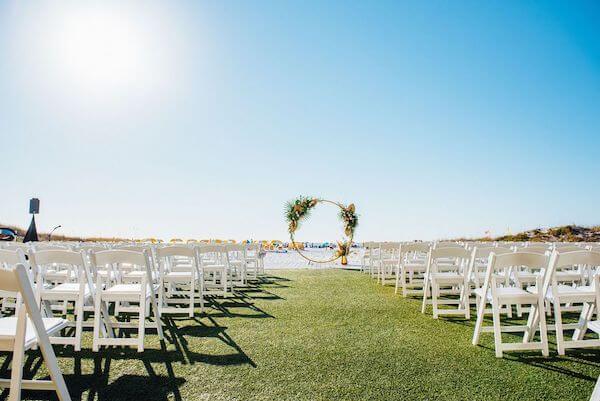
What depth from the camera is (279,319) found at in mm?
5281

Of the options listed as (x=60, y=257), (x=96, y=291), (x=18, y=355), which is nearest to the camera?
(x=18, y=355)

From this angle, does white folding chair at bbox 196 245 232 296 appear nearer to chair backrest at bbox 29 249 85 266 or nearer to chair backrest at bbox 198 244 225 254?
chair backrest at bbox 198 244 225 254

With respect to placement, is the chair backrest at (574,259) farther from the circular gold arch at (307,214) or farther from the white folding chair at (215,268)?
the circular gold arch at (307,214)

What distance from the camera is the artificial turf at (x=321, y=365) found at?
9.39ft

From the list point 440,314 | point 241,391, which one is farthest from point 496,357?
point 241,391

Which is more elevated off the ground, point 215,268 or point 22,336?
point 22,336

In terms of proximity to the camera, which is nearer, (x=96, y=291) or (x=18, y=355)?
(x=18, y=355)

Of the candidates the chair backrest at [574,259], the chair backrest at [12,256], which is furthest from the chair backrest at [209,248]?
the chair backrest at [574,259]

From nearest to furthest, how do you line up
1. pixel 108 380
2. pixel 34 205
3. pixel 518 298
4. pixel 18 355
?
pixel 18 355 < pixel 108 380 < pixel 518 298 < pixel 34 205

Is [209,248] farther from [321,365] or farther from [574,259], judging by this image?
[574,259]

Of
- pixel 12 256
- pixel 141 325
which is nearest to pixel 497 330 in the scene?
pixel 141 325

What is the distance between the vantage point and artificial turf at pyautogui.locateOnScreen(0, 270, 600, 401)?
286 cm

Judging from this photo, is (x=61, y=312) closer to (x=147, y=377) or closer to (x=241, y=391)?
(x=147, y=377)

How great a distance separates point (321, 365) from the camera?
11.1ft
